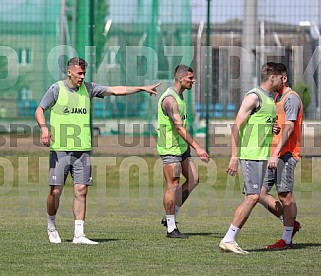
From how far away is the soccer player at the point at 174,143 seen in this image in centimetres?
1335

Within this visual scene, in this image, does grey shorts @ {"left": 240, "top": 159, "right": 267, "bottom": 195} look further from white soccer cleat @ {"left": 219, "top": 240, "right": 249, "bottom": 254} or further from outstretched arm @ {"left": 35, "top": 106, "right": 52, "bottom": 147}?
outstretched arm @ {"left": 35, "top": 106, "right": 52, "bottom": 147}

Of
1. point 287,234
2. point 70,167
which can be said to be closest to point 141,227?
point 70,167

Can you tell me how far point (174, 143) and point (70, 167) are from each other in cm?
173

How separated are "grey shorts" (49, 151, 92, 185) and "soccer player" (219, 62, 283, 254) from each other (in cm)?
197

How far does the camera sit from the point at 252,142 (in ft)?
37.7

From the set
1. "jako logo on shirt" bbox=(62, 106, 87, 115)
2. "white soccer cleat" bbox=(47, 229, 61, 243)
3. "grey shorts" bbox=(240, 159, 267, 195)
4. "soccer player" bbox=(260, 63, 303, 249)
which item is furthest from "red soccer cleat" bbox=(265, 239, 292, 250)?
"jako logo on shirt" bbox=(62, 106, 87, 115)

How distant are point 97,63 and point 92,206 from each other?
5682mm

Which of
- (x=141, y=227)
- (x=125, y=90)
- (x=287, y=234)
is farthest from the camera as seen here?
(x=141, y=227)

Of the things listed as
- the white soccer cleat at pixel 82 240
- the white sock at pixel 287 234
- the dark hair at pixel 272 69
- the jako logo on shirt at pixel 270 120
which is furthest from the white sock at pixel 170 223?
the dark hair at pixel 272 69

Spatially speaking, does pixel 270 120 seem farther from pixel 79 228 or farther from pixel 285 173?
pixel 79 228

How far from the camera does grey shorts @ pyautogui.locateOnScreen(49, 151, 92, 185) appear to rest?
40.4 ft

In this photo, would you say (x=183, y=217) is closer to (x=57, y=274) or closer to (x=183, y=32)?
(x=57, y=274)

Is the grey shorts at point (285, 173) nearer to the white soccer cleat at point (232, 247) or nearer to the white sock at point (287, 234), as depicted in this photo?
the white sock at point (287, 234)

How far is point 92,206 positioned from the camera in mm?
18328
